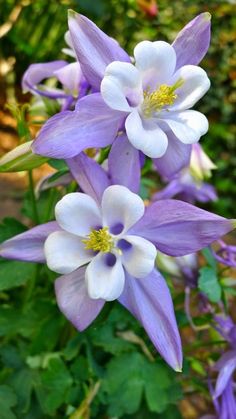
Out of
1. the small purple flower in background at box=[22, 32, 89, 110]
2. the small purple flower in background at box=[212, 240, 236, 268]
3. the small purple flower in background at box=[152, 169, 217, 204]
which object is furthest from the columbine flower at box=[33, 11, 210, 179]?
the small purple flower in background at box=[152, 169, 217, 204]

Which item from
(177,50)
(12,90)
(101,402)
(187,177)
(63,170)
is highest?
(177,50)

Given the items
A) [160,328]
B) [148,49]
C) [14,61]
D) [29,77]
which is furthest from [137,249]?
[14,61]

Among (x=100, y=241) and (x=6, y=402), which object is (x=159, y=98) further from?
(x=6, y=402)

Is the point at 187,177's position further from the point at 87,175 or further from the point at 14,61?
the point at 14,61

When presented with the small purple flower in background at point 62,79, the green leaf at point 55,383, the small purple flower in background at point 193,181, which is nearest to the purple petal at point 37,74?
the small purple flower in background at point 62,79

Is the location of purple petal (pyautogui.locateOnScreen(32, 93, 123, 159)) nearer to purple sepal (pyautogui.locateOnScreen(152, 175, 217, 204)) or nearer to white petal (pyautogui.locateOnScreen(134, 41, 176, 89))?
white petal (pyautogui.locateOnScreen(134, 41, 176, 89))

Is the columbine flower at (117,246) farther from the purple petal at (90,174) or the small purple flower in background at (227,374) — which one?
the small purple flower in background at (227,374)
